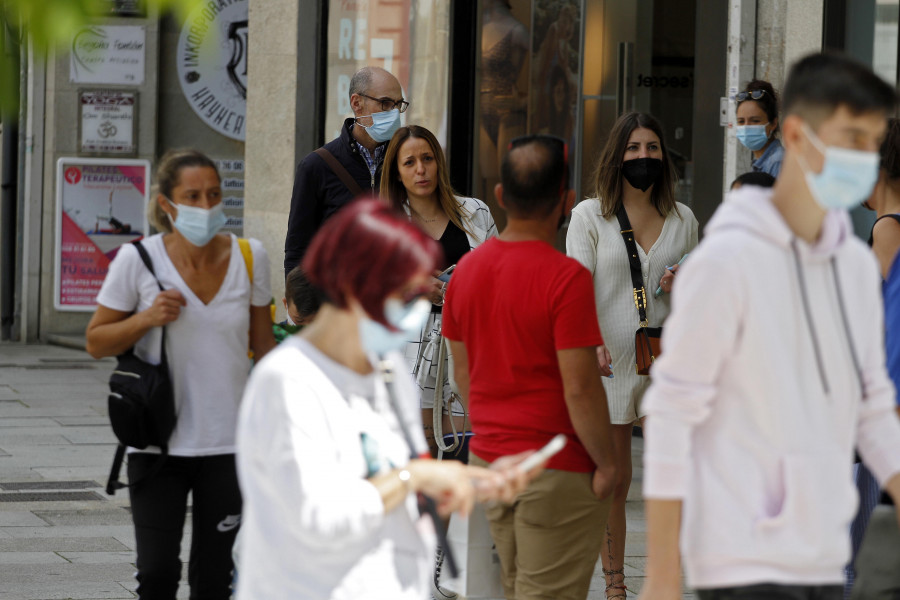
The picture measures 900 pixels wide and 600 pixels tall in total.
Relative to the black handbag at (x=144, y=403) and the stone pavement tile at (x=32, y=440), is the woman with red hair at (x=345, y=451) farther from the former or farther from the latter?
the stone pavement tile at (x=32, y=440)

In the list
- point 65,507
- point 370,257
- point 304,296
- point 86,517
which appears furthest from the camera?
point 65,507

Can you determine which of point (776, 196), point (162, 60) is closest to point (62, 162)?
point (162, 60)

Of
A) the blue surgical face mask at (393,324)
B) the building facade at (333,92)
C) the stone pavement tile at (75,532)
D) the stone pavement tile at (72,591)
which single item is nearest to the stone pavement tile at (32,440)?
the building facade at (333,92)

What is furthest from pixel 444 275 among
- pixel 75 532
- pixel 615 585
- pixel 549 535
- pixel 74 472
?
pixel 74 472

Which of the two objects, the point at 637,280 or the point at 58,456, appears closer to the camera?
the point at 637,280

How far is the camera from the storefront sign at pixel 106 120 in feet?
52.4

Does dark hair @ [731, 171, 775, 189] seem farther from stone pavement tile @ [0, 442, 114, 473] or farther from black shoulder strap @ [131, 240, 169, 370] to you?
stone pavement tile @ [0, 442, 114, 473]

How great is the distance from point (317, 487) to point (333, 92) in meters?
9.50

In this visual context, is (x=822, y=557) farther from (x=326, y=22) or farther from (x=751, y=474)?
(x=326, y=22)

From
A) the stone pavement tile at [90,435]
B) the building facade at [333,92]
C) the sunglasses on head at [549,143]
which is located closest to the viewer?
the sunglasses on head at [549,143]

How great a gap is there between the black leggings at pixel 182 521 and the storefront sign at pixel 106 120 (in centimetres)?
1210

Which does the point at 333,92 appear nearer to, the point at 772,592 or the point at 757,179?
the point at 757,179

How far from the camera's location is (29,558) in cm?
652

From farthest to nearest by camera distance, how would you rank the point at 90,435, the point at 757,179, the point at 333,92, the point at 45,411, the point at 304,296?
the point at 333,92 → the point at 45,411 → the point at 90,435 → the point at 757,179 → the point at 304,296
